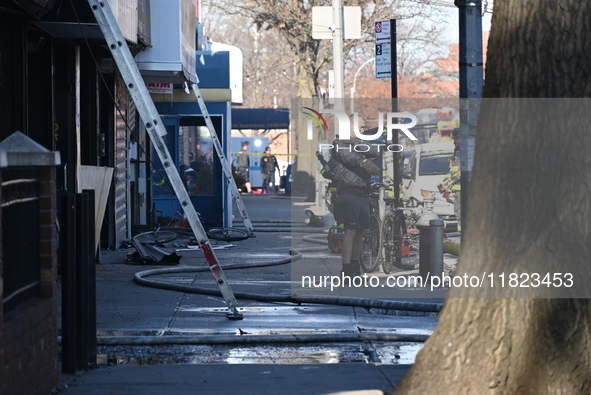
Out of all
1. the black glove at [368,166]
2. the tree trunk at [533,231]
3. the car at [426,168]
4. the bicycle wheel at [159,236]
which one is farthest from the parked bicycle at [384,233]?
the tree trunk at [533,231]

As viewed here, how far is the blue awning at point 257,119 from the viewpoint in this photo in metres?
44.1

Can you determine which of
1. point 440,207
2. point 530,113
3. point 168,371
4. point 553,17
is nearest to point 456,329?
point 530,113

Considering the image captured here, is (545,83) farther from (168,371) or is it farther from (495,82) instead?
(168,371)

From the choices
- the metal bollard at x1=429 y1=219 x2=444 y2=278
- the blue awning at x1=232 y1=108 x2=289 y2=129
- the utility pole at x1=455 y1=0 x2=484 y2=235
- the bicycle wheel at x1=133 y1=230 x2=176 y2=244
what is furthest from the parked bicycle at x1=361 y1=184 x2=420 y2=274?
the blue awning at x1=232 y1=108 x2=289 y2=129

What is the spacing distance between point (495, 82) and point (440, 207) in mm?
9628

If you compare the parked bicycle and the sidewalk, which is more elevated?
the parked bicycle

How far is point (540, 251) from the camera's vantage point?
4.94m

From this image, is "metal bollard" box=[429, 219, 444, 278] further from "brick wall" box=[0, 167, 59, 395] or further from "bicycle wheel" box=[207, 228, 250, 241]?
"bicycle wheel" box=[207, 228, 250, 241]

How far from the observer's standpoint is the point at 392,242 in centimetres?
1248

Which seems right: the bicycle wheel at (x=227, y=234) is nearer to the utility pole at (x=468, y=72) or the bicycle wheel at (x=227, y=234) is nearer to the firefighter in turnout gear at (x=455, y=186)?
the firefighter in turnout gear at (x=455, y=186)

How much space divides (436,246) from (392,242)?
1.24m

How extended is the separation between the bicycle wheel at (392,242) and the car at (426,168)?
5164 mm

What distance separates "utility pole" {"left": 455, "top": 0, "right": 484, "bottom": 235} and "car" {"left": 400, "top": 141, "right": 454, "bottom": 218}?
8.25 m

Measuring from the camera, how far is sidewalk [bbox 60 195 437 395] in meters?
6.20
